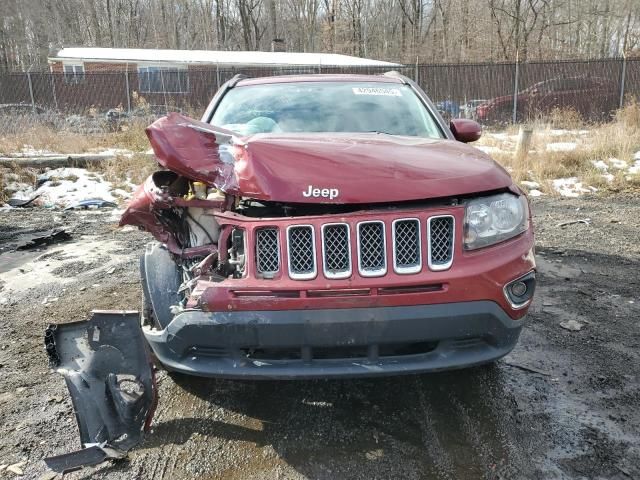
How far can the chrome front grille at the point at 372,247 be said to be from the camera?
2.07 m

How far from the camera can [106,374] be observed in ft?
7.59

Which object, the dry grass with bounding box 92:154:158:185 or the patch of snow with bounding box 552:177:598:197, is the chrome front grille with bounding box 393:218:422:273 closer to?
the patch of snow with bounding box 552:177:598:197

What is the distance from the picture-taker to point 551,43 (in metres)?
30.7

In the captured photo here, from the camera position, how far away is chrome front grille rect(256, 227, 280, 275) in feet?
6.93

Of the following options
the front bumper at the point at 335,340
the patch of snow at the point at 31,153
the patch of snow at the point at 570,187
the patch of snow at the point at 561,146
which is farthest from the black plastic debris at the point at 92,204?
the patch of snow at the point at 561,146

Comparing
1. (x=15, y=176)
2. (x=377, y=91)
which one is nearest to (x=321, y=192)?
(x=377, y=91)

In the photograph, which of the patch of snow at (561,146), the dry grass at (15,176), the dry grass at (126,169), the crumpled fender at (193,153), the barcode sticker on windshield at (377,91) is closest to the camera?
the crumpled fender at (193,153)

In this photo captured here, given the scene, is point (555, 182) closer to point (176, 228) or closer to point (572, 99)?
point (176, 228)

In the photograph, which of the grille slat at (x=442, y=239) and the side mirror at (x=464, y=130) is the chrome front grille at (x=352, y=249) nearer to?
the grille slat at (x=442, y=239)

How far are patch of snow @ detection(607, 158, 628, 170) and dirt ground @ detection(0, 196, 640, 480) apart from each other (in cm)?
→ 625

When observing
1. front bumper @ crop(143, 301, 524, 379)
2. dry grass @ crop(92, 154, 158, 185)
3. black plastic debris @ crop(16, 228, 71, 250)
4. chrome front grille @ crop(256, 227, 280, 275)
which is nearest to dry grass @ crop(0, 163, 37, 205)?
dry grass @ crop(92, 154, 158, 185)

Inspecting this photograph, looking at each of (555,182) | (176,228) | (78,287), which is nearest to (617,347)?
(176,228)

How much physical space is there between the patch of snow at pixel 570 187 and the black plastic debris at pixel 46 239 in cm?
737

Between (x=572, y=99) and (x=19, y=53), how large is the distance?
46.1m
